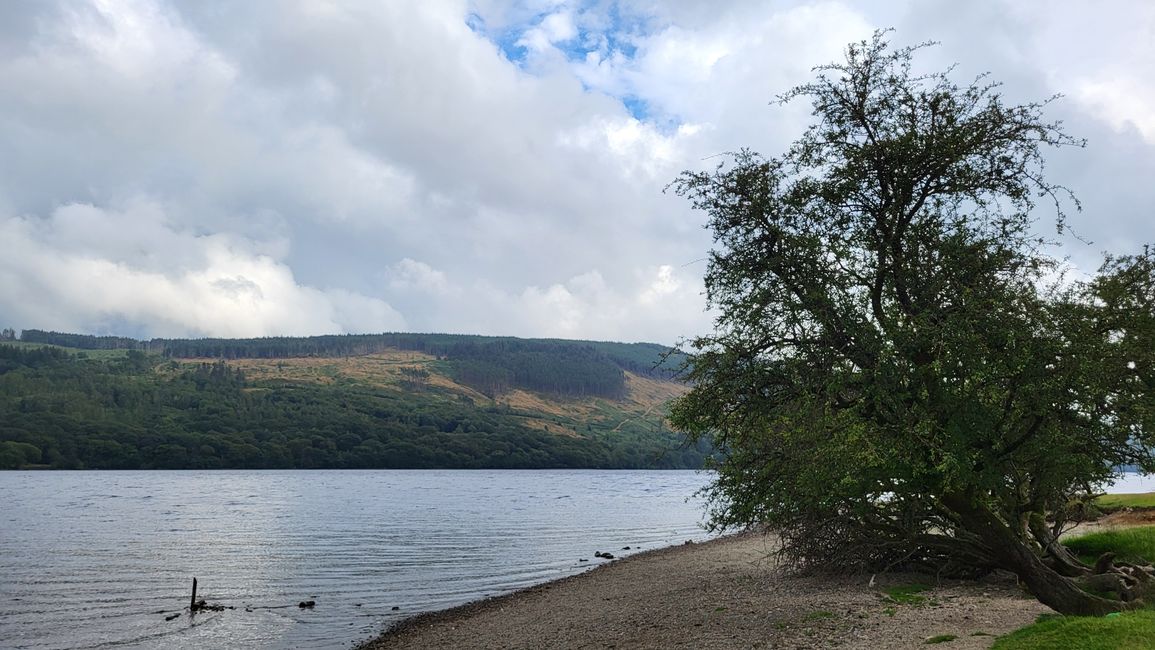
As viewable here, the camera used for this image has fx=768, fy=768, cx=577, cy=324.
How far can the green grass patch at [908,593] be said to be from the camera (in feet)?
81.2

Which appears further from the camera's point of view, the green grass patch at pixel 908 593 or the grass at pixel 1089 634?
the green grass patch at pixel 908 593

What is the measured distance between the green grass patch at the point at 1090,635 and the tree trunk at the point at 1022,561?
9.60ft

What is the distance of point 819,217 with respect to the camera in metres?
20.9

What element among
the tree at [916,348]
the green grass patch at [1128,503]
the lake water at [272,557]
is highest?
the tree at [916,348]

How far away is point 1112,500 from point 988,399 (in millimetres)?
46959

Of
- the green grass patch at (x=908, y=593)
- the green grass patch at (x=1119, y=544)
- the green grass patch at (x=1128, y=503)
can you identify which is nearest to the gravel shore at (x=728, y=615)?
the green grass patch at (x=908, y=593)

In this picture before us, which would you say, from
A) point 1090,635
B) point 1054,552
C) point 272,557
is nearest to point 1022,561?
point 1054,552

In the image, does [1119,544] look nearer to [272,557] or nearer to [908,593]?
[908,593]

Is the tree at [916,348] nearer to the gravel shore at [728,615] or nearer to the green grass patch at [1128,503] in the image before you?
the gravel shore at [728,615]

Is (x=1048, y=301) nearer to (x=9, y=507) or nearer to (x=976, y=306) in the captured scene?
(x=976, y=306)

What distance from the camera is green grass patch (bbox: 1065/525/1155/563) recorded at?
1066 inches

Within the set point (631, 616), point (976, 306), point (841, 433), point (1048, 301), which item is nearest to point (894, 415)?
point (841, 433)

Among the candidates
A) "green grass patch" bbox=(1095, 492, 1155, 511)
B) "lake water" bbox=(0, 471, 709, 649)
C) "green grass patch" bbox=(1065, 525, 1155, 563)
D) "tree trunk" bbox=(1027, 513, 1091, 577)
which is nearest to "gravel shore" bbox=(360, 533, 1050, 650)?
"tree trunk" bbox=(1027, 513, 1091, 577)

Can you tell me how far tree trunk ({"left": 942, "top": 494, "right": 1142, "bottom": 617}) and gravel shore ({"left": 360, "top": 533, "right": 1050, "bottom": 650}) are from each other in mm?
969
